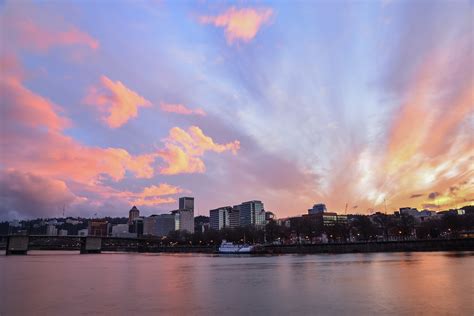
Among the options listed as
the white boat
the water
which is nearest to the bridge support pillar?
the white boat

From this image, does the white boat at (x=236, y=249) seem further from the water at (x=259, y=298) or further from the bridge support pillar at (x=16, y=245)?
the water at (x=259, y=298)

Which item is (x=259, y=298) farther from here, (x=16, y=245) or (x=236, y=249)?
(x=16, y=245)

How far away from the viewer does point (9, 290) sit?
4231 cm

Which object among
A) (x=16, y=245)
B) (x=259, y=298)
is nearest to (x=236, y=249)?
(x=16, y=245)

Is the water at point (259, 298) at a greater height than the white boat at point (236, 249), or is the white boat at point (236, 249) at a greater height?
the white boat at point (236, 249)

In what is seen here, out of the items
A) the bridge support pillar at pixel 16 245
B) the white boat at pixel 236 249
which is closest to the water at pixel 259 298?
the white boat at pixel 236 249

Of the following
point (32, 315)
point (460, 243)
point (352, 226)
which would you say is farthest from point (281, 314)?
point (352, 226)

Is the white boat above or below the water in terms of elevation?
above

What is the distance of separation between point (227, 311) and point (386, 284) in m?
19.1

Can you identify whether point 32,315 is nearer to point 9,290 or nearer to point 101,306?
point 101,306

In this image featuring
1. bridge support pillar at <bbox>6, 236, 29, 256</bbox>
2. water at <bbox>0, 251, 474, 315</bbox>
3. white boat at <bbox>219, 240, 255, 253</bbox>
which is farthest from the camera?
bridge support pillar at <bbox>6, 236, 29, 256</bbox>

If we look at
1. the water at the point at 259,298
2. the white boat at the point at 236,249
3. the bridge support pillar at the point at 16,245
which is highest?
the bridge support pillar at the point at 16,245

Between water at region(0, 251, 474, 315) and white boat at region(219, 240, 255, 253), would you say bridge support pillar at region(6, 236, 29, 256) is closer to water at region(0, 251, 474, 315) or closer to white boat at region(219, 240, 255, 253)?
white boat at region(219, 240, 255, 253)

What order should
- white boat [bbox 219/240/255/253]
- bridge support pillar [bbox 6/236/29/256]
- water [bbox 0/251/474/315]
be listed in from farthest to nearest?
bridge support pillar [bbox 6/236/29/256] < white boat [bbox 219/240/255/253] < water [bbox 0/251/474/315]
